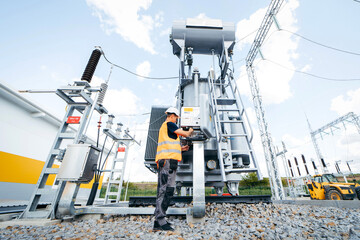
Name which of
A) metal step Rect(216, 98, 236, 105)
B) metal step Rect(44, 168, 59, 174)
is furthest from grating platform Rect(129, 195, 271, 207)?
metal step Rect(216, 98, 236, 105)

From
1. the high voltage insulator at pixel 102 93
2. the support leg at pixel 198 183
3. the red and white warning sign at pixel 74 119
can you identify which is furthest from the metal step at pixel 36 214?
the support leg at pixel 198 183

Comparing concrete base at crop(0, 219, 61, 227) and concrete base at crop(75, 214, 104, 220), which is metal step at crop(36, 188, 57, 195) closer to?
concrete base at crop(0, 219, 61, 227)

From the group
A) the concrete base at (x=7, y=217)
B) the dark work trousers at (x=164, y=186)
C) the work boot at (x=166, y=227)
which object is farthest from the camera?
the concrete base at (x=7, y=217)

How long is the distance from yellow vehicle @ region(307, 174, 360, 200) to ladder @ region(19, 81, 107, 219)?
431 inches

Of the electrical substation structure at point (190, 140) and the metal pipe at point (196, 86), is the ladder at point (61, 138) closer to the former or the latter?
the electrical substation structure at point (190, 140)

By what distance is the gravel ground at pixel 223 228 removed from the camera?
192 centimetres

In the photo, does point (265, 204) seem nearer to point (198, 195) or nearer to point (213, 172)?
point (213, 172)

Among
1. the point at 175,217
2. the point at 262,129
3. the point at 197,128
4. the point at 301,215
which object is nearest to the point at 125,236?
the point at 175,217

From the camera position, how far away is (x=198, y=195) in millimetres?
2541

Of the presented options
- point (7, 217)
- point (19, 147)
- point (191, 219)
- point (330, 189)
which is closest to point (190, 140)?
point (191, 219)

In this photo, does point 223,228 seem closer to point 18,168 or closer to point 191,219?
point 191,219

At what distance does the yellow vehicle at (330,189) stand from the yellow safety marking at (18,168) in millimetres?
13309

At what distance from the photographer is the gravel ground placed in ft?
6.29

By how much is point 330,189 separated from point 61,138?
11998mm
